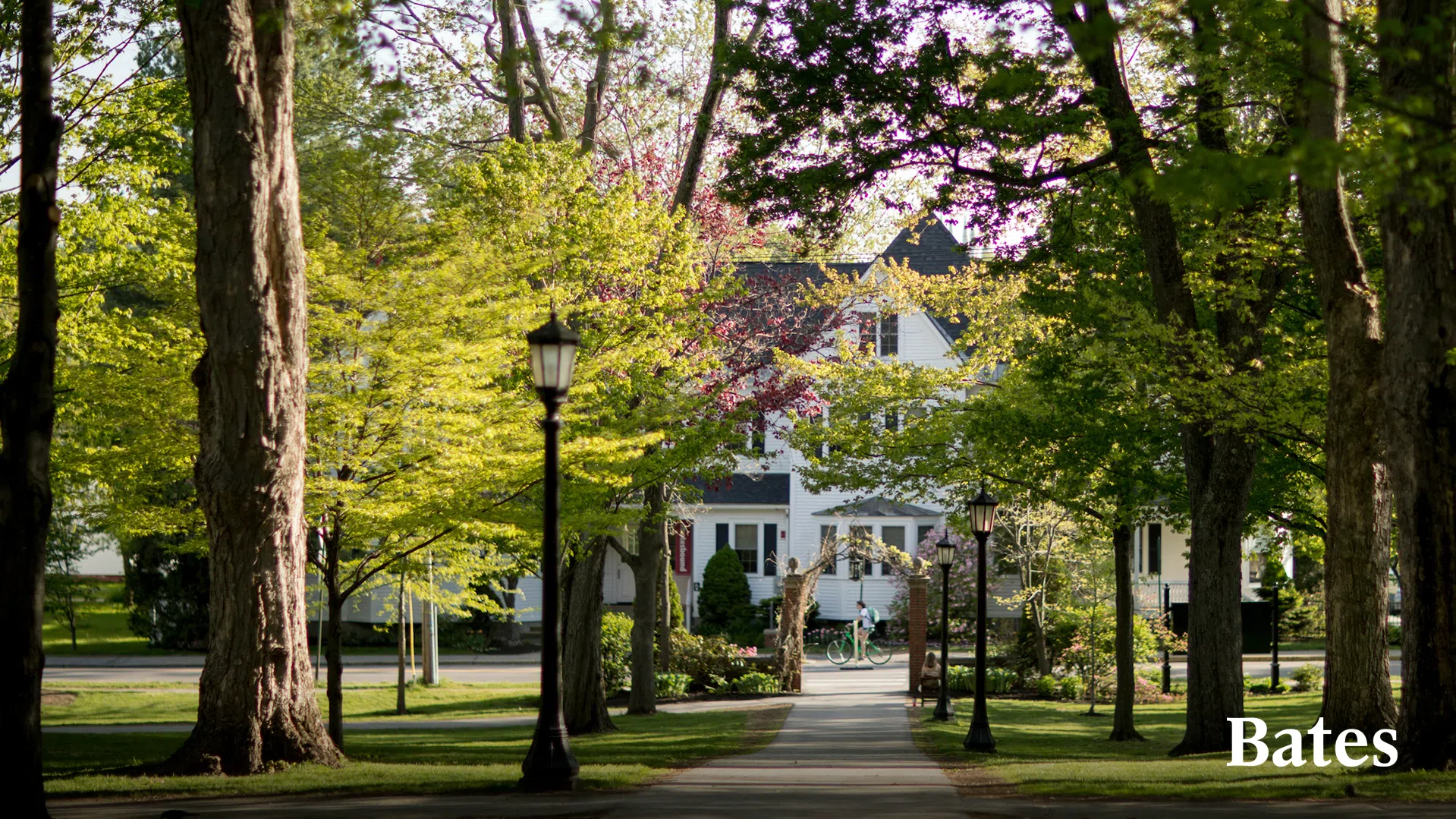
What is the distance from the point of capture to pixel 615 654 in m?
27.7

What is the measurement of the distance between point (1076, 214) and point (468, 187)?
8.79 metres

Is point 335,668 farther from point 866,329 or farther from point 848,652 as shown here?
point 866,329

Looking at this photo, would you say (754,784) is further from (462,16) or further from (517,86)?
(517,86)

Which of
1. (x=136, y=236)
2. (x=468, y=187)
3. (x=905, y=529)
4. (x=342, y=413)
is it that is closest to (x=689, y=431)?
(x=468, y=187)

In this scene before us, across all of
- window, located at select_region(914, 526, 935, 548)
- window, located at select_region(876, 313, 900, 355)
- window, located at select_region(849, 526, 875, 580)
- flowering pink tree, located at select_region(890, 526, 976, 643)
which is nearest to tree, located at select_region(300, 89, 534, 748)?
window, located at select_region(849, 526, 875, 580)

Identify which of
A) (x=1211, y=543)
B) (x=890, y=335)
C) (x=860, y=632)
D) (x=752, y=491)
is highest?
(x=890, y=335)

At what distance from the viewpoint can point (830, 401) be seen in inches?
968

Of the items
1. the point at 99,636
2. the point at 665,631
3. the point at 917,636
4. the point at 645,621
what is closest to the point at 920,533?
the point at 917,636

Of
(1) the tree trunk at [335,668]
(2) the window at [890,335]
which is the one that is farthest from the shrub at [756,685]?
(2) the window at [890,335]

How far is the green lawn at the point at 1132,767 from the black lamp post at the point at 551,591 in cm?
403

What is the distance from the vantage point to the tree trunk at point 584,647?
67.6 ft

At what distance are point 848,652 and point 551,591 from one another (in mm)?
26220

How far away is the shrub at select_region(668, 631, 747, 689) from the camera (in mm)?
28969

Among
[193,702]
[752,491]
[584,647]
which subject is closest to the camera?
[584,647]
